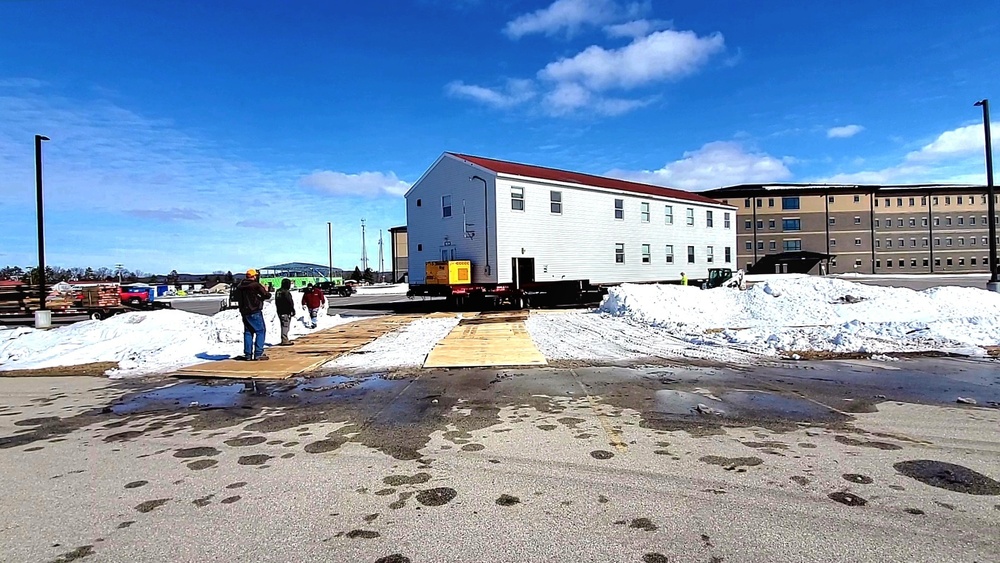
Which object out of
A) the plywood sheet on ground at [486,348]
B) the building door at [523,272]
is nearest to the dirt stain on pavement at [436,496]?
the plywood sheet on ground at [486,348]

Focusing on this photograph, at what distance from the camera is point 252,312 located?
11195mm

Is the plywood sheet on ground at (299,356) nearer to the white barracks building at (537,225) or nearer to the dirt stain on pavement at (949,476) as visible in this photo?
the white barracks building at (537,225)

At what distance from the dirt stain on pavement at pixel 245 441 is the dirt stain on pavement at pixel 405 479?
6.30 feet

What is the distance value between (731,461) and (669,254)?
3019 cm

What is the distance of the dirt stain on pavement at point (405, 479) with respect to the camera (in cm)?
456

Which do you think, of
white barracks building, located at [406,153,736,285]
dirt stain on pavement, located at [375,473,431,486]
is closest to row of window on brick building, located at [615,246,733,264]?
white barracks building, located at [406,153,736,285]

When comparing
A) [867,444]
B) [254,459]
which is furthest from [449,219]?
[867,444]

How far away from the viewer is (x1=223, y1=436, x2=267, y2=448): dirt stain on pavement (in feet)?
18.9

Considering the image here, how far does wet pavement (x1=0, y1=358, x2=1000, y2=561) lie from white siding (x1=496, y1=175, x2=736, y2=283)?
57.0 ft

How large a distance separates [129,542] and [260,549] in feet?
2.96

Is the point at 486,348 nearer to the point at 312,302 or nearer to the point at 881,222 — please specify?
the point at 312,302

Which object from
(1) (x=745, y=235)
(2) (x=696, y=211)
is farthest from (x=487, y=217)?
(1) (x=745, y=235)

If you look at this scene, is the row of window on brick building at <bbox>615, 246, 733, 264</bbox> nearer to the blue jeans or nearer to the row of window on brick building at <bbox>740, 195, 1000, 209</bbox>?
the blue jeans

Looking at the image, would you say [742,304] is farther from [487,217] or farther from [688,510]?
[688,510]
